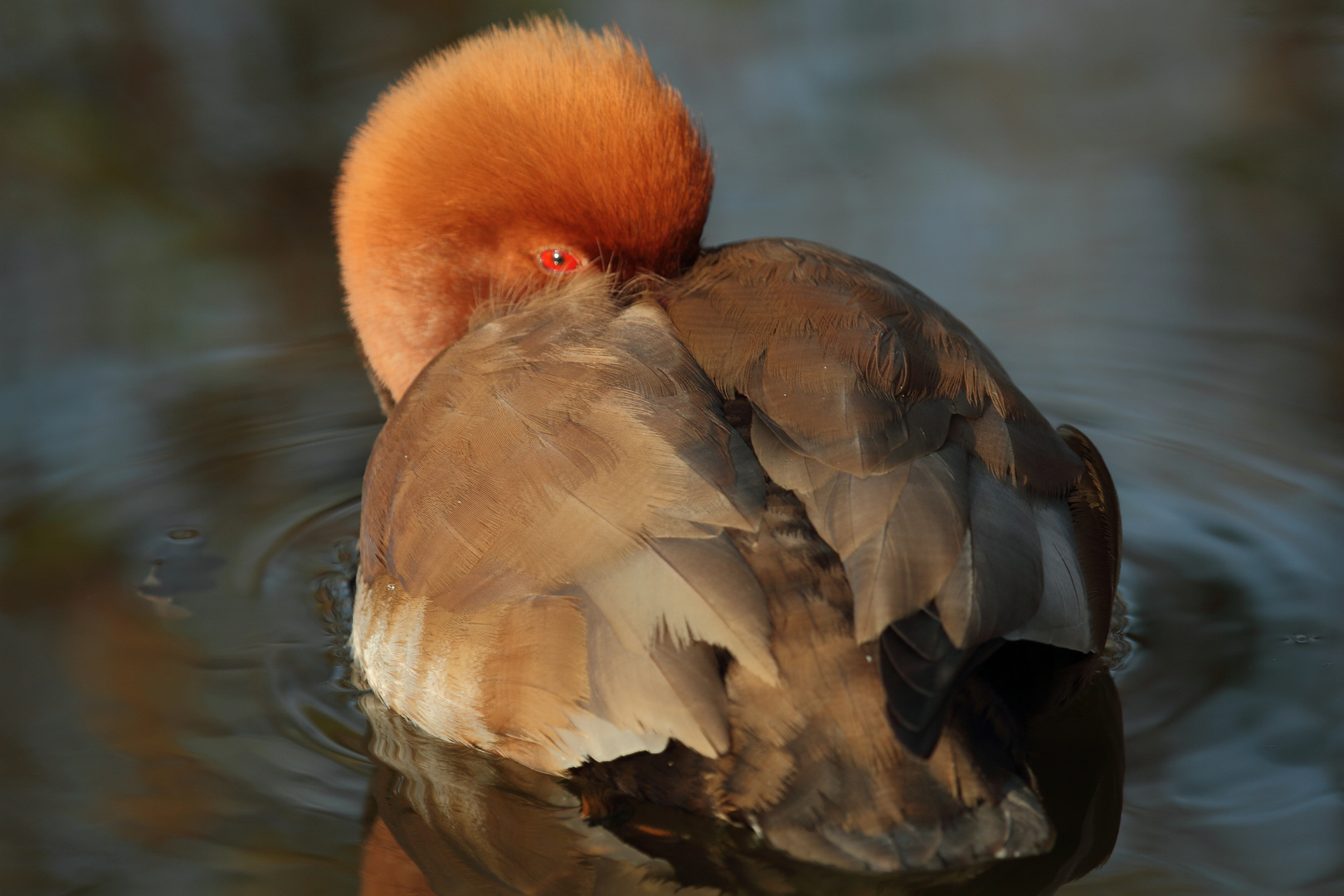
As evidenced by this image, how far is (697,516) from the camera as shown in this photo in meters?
2.64

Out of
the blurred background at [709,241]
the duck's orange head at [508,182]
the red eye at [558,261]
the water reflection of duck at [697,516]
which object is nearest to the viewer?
the water reflection of duck at [697,516]

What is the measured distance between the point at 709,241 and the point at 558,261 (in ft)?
7.12

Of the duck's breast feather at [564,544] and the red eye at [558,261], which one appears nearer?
the duck's breast feather at [564,544]

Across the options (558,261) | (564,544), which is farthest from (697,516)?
(558,261)

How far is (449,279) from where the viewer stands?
392 centimetres

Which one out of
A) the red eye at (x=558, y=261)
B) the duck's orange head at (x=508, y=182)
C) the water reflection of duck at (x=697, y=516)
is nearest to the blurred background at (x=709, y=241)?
the water reflection of duck at (x=697, y=516)

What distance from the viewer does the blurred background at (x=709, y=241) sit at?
3082mm

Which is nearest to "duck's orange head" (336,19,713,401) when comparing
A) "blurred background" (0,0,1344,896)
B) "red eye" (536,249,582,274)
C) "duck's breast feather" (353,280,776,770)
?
"red eye" (536,249,582,274)

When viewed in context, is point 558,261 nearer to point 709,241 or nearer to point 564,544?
point 564,544

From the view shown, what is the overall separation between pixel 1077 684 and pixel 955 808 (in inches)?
29.2

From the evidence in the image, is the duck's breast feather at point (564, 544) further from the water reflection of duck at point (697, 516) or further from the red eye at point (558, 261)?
the red eye at point (558, 261)

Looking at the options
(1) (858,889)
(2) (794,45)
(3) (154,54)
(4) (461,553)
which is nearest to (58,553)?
(4) (461,553)

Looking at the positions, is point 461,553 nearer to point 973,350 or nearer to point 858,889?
point 858,889

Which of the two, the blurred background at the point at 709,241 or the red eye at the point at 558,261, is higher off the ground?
the red eye at the point at 558,261
